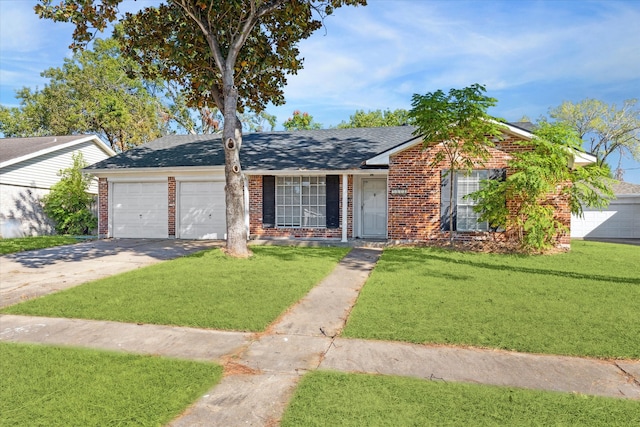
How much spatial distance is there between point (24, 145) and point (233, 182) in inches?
616

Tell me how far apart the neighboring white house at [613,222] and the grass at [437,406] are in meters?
19.1

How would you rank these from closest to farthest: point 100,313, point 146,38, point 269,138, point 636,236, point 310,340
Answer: point 310,340, point 100,313, point 146,38, point 269,138, point 636,236

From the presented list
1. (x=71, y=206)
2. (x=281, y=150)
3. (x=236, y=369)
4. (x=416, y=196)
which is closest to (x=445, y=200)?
(x=416, y=196)

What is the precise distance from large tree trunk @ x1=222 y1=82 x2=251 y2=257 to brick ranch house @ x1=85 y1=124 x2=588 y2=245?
3127mm

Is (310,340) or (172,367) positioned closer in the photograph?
(172,367)

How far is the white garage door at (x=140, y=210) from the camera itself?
50.9ft

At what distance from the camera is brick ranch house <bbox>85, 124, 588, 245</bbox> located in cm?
1255

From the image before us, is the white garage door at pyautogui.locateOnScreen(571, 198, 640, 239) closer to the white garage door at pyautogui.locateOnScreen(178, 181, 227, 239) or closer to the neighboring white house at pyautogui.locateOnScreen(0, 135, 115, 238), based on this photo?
the white garage door at pyautogui.locateOnScreen(178, 181, 227, 239)

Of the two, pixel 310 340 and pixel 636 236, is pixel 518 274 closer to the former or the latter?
pixel 310 340

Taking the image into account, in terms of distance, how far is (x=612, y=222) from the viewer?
→ 19516 mm

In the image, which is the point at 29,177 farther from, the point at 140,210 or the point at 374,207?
the point at 374,207

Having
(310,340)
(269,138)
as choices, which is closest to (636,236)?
(269,138)

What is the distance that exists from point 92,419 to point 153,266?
6.85 metres

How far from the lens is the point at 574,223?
1955 cm
